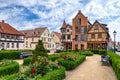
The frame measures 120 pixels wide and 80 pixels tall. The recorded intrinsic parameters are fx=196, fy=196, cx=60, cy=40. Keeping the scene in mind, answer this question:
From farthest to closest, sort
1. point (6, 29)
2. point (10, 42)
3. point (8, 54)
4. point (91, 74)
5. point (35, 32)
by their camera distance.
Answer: point (35, 32) → point (10, 42) → point (6, 29) → point (8, 54) → point (91, 74)

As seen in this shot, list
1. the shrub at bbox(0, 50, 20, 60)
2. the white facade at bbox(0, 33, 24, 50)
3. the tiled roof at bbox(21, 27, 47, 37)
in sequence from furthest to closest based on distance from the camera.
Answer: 1. the tiled roof at bbox(21, 27, 47, 37)
2. the white facade at bbox(0, 33, 24, 50)
3. the shrub at bbox(0, 50, 20, 60)

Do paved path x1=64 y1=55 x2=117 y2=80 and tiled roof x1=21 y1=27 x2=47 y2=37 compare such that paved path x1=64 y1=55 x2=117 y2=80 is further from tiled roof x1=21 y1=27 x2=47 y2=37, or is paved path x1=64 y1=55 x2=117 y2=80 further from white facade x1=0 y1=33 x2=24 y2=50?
tiled roof x1=21 y1=27 x2=47 y2=37

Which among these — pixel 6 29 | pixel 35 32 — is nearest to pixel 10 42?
pixel 6 29

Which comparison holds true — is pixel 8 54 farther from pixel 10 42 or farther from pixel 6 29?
pixel 10 42

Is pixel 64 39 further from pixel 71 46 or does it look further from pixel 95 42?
pixel 95 42

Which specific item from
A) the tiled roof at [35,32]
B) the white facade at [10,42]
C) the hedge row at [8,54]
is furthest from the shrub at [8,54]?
the tiled roof at [35,32]

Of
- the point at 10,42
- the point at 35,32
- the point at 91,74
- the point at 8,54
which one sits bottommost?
the point at 91,74

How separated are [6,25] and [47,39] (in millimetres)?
23190

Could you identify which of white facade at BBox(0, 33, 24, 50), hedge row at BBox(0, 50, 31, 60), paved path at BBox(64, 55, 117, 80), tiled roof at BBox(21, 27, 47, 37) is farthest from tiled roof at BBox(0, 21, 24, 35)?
paved path at BBox(64, 55, 117, 80)

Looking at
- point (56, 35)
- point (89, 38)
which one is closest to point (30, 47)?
point (56, 35)

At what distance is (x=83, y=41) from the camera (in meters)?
57.4

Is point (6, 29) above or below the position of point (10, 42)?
above

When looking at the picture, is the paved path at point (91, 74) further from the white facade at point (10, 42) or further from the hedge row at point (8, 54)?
the white facade at point (10, 42)

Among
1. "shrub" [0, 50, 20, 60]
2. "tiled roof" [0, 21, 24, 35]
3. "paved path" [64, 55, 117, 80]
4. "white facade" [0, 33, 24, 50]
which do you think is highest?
"tiled roof" [0, 21, 24, 35]
